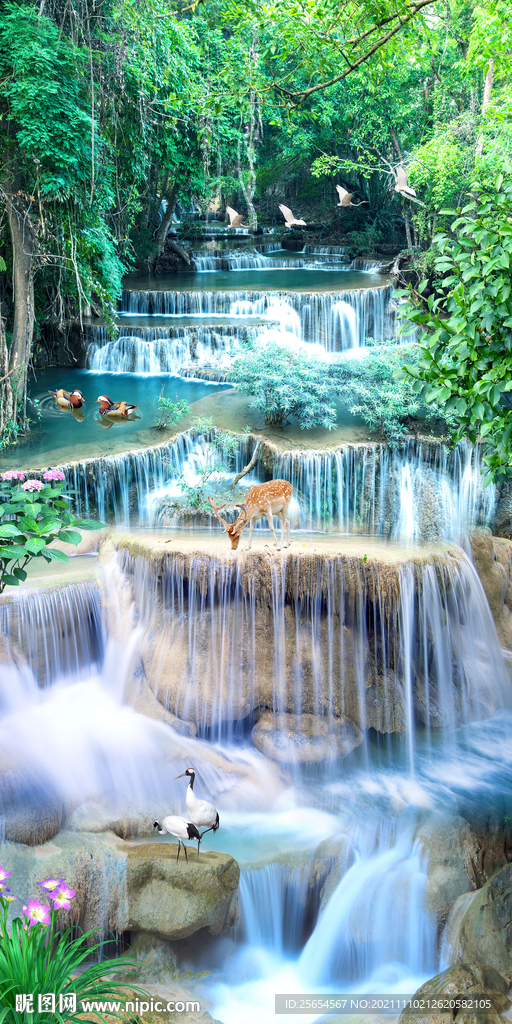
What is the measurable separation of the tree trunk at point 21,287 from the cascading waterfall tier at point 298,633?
13.1 ft

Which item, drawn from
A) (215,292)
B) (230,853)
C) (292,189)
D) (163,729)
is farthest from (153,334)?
(292,189)

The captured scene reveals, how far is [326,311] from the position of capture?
13312 mm

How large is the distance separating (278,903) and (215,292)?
12.1 meters

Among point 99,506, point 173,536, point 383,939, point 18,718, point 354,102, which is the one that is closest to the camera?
point 383,939

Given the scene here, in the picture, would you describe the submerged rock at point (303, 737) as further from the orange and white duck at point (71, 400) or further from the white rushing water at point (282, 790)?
the orange and white duck at point (71, 400)

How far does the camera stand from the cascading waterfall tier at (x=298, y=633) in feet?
21.8

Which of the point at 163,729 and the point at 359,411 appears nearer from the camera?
the point at 163,729

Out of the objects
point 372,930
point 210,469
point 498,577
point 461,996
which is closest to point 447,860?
point 372,930

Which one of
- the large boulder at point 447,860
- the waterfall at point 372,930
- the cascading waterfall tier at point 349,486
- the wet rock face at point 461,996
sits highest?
the cascading waterfall tier at point 349,486

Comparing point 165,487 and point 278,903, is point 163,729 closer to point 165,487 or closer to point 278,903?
point 278,903

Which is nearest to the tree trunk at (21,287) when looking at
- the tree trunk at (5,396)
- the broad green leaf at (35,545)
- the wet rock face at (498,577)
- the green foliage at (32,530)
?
the tree trunk at (5,396)

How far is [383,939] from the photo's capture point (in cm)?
503

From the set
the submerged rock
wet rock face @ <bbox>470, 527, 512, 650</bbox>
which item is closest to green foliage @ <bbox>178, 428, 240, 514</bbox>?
the submerged rock

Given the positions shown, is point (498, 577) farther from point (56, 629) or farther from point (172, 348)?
point (172, 348)
